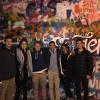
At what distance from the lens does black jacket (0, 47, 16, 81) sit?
627 cm

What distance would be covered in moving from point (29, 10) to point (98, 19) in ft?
5.66

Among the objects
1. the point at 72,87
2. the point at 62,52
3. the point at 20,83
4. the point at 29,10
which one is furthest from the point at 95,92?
the point at 29,10

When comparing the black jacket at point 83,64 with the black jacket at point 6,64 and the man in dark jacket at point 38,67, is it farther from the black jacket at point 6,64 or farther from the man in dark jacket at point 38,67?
the black jacket at point 6,64

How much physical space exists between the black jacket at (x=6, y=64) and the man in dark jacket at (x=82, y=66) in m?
1.60

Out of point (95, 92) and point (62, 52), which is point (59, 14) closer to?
point (62, 52)

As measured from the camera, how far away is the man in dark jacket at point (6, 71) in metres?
6.28

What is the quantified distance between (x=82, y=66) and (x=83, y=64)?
5 centimetres

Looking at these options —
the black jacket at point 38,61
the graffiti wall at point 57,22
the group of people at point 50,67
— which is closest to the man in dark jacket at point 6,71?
the group of people at point 50,67

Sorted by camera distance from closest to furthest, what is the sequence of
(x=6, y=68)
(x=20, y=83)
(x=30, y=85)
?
(x=6, y=68) < (x=20, y=83) < (x=30, y=85)

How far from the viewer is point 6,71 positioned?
6312 mm

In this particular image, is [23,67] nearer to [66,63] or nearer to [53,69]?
[53,69]

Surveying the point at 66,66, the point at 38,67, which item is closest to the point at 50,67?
the point at 38,67

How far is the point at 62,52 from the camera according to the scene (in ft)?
25.8

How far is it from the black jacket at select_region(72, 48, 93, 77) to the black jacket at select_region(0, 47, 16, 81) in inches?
62.6
